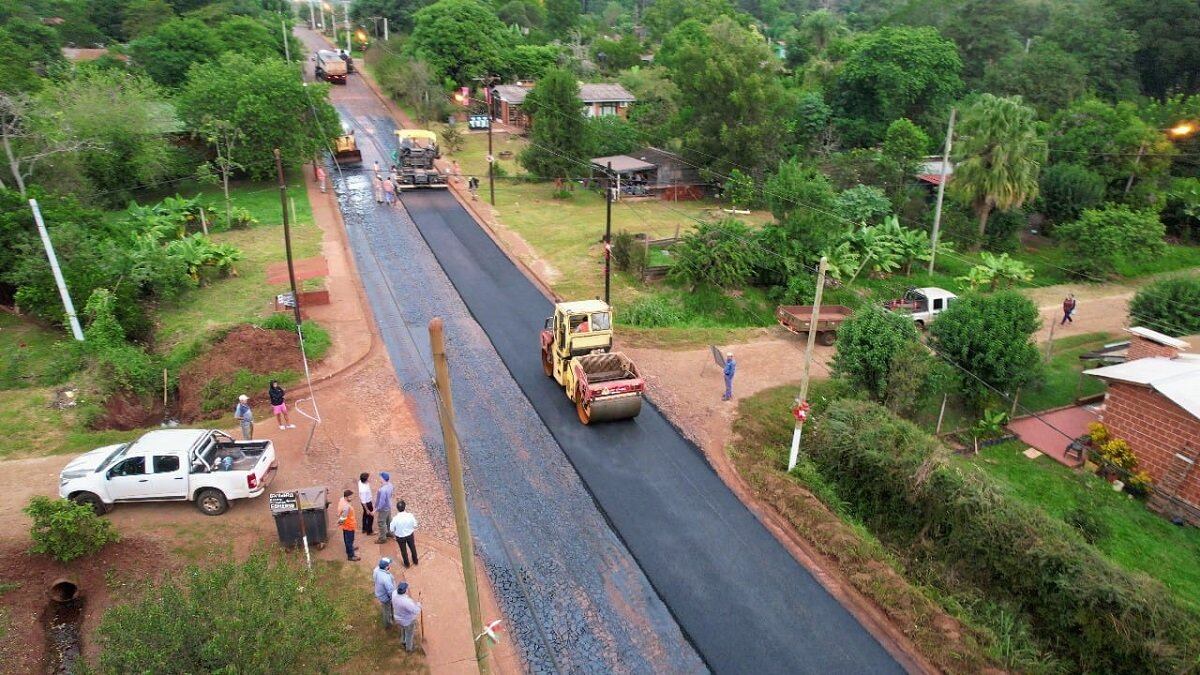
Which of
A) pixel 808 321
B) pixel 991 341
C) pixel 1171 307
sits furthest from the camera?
pixel 1171 307

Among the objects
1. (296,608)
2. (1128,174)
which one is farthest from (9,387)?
(1128,174)

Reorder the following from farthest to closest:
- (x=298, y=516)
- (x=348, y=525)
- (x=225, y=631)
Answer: (x=298, y=516)
(x=348, y=525)
(x=225, y=631)

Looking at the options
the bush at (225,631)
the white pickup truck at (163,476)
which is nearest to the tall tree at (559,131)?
the white pickup truck at (163,476)

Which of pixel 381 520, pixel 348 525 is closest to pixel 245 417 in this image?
pixel 381 520

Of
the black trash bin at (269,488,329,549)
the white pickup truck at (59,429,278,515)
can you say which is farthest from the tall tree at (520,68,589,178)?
the black trash bin at (269,488,329,549)

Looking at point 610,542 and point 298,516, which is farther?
point 610,542

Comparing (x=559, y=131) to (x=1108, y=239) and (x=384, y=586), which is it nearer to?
(x=1108, y=239)
